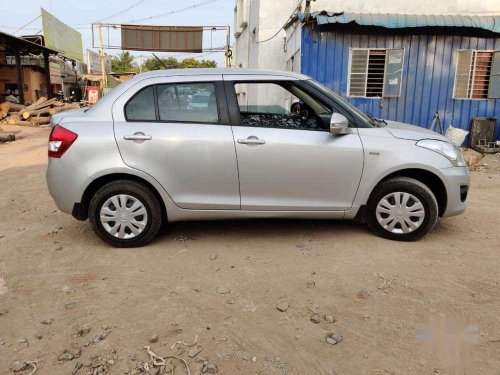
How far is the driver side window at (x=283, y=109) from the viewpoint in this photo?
4.24m

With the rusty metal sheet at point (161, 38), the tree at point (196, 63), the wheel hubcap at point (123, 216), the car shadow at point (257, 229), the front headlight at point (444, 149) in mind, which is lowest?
the car shadow at point (257, 229)

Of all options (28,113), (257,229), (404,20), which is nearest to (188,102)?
(257,229)

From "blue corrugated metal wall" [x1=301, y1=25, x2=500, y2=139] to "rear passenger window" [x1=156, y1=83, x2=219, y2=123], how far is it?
639 cm

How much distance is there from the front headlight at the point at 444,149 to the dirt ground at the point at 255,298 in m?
0.81

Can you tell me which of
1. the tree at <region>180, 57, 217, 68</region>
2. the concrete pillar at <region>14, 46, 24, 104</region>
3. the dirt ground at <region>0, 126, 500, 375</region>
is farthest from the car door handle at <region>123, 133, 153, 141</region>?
the tree at <region>180, 57, 217, 68</region>

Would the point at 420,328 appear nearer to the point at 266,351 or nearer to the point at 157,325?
the point at 266,351

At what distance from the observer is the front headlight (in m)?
4.24

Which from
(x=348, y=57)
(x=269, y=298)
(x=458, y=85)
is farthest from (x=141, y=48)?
(x=269, y=298)

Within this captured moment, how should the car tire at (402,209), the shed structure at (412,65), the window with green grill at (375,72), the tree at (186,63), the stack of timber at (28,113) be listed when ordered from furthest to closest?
the tree at (186,63) < the stack of timber at (28,113) < the window with green grill at (375,72) < the shed structure at (412,65) < the car tire at (402,209)

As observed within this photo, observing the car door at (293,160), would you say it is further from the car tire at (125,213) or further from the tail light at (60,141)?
the tail light at (60,141)

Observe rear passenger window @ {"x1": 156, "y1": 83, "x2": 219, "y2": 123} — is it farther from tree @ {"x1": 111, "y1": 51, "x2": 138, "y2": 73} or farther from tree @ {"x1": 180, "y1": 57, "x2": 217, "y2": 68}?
tree @ {"x1": 111, "y1": 51, "x2": 138, "y2": 73}

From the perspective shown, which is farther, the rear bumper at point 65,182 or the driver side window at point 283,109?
the driver side window at point 283,109

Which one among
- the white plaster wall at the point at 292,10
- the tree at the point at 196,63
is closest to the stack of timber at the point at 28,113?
the white plaster wall at the point at 292,10

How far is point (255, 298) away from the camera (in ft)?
10.8
